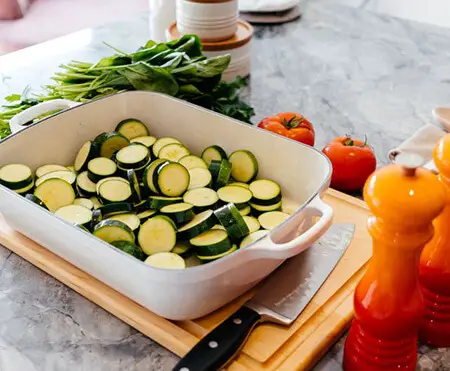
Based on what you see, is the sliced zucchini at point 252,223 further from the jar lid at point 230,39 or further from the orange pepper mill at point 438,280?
the jar lid at point 230,39

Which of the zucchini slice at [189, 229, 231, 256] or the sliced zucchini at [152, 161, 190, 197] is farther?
the sliced zucchini at [152, 161, 190, 197]

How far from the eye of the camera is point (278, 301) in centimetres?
90

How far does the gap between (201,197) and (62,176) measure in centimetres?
24

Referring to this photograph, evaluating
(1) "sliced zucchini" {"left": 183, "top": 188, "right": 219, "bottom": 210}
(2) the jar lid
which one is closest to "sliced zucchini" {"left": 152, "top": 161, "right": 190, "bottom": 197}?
(1) "sliced zucchini" {"left": 183, "top": 188, "right": 219, "bottom": 210}

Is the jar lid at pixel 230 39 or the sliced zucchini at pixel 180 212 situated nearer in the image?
the sliced zucchini at pixel 180 212

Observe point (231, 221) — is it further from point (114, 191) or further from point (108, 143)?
point (108, 143)

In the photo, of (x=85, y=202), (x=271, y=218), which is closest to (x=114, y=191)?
(x=85, y=202)

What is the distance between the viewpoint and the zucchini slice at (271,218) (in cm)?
101

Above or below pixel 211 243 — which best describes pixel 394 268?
above

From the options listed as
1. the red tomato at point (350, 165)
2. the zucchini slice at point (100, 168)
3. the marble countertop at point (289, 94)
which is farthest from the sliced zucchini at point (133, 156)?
the red tomato at point (350, 165)

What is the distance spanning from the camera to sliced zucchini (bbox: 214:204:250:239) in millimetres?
949

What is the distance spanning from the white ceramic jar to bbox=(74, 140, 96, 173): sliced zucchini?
20.1 inches

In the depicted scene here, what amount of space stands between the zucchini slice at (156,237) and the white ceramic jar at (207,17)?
0.73 metres

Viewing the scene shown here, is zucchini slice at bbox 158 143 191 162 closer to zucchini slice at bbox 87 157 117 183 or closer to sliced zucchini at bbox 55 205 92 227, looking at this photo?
zucchini slice at bbox 87 157 117 183
